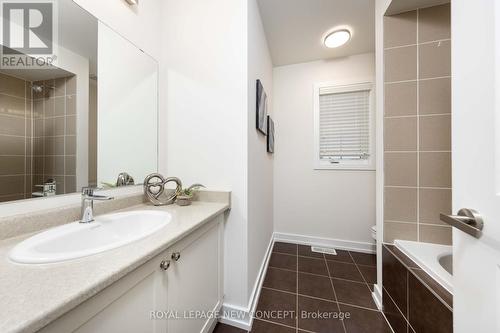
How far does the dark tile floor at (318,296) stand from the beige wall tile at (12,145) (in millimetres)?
1391

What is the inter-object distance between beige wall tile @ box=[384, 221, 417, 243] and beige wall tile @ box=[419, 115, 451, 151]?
557 millimetres

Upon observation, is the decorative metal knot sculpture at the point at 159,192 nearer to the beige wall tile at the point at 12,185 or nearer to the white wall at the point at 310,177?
the beige wall tile at the point at 12,185

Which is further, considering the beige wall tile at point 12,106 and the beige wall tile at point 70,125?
the beige wall tile at point 70,125

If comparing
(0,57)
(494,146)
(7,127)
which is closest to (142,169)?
(7,127)

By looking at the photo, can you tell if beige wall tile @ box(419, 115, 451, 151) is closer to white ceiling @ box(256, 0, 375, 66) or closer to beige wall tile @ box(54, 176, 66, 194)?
white ceiling @ box(256, 0, 375, 66)

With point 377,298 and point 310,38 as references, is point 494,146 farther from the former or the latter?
point 310,38

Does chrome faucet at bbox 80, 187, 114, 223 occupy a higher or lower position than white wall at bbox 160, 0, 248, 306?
lower

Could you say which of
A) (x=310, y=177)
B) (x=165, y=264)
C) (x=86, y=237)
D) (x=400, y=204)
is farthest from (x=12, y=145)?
(x=310, y=177)

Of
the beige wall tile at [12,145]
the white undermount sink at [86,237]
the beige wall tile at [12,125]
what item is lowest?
the white undermount sink at [86,237]

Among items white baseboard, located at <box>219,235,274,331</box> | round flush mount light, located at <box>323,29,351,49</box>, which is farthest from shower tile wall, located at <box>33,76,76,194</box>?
round flush mount light, located at <box>323,29,351,49</box>

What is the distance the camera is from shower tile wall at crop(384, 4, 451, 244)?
128 centimetres

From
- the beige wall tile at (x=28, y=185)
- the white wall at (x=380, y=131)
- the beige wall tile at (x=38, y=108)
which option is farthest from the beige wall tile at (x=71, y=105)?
the white wall at (x=380, y=131)

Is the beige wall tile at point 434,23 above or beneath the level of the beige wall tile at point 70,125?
above

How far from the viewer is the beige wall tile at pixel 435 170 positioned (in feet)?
4.19
